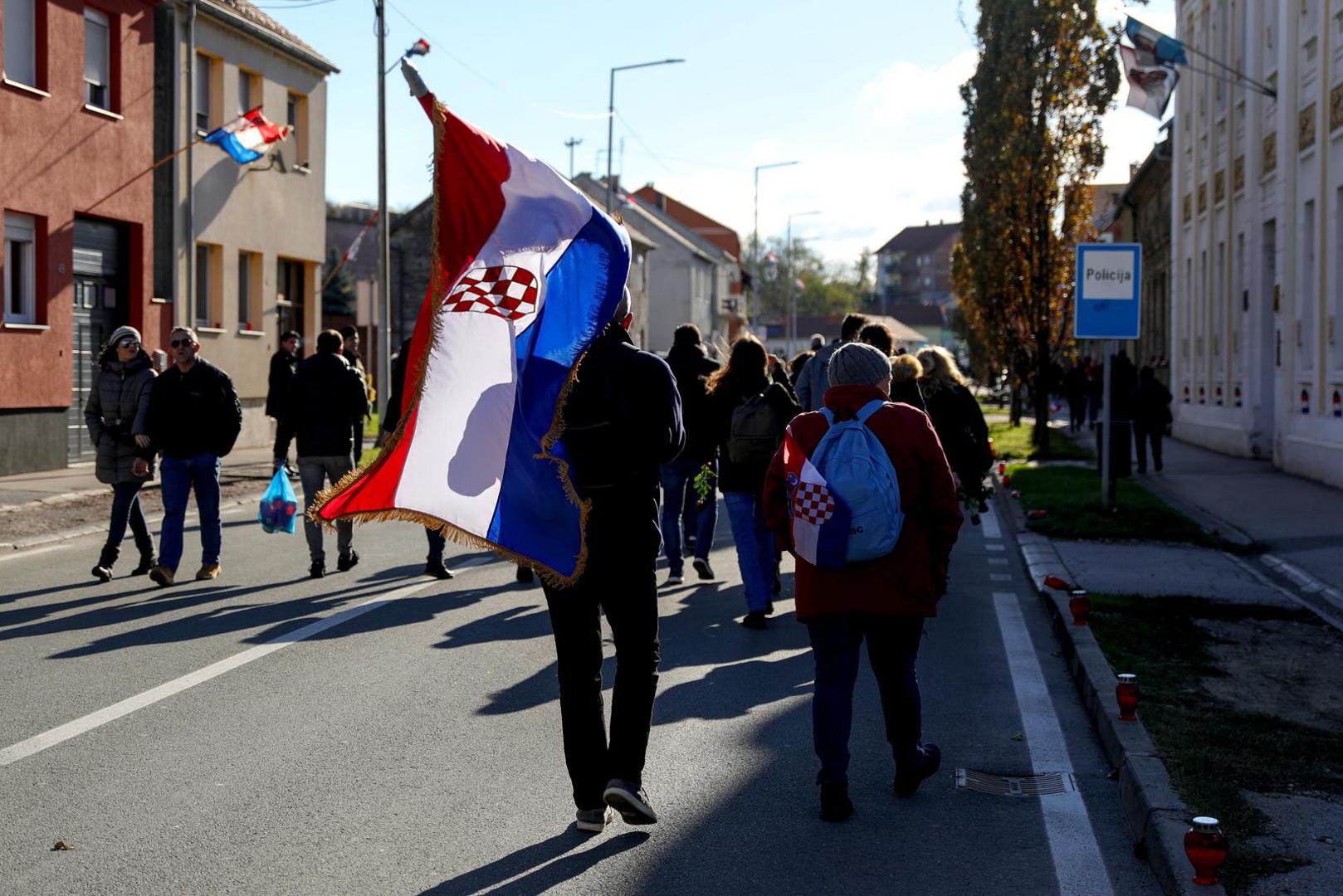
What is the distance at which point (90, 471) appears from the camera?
2206cm

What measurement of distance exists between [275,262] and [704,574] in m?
20.5

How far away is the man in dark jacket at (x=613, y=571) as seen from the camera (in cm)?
543

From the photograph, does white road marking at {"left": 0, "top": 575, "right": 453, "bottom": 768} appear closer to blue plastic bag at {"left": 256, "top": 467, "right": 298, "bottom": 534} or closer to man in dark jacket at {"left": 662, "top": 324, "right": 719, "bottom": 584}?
blue plastic bag at {"left": 256, "top": 467, "right": 298, "bottom": 534}

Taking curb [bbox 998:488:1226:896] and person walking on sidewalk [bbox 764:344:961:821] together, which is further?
person walking on sidewalk [bbox 764:344:961:821]

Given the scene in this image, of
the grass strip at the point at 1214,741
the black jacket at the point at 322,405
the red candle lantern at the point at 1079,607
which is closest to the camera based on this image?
the grass strip at the point at 1214,741

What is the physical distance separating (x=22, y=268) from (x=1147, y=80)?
55.4 ft

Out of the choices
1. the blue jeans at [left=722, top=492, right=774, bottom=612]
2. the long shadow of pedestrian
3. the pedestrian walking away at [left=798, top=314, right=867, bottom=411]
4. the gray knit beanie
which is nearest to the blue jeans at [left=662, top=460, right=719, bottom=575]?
the pedestrian walking away at [left=798, top=314, right=867, bottom=411]

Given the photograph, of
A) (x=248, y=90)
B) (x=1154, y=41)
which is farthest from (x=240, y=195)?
(x=1154, y=41)

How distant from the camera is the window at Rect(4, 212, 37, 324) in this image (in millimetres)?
21766

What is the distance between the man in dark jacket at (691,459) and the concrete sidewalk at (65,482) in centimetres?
780

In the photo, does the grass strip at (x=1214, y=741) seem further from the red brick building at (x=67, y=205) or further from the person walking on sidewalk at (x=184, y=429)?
the red brick building at (x=67, y=205)

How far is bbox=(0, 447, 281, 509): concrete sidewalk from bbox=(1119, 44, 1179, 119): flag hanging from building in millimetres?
14281

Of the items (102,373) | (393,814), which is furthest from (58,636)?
→ (393,814)

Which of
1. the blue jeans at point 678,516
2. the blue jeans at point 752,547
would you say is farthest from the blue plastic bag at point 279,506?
the blue jeans at point 752,547
